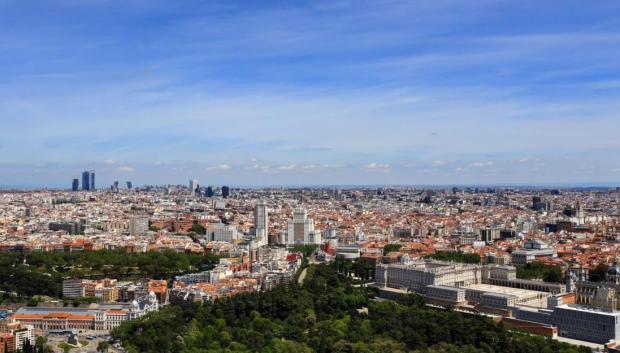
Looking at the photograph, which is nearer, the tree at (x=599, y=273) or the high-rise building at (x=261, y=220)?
the tree at (x=599, y=273)

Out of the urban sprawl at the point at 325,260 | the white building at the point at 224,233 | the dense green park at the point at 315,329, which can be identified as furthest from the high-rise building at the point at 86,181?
the dense green park at the point at 315,329

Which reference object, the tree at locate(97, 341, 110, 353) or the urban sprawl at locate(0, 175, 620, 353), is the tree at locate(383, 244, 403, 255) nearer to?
the urban sprawl at locate(0, 175, 620, 353)

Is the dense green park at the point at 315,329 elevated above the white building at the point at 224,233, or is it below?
below

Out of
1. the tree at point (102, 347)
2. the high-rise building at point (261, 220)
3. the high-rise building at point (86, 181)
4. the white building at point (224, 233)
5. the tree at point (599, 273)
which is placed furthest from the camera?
the high-rise building at point (86, 181)

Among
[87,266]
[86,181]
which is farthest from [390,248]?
[86,181]

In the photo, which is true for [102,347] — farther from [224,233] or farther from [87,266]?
→ [224,233]

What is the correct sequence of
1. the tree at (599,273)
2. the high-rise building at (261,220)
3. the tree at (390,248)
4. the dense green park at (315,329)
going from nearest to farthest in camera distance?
the dense green park at (315,329), the tree at (599,273), the tree at (390,248), the high-rise building at (261,220)

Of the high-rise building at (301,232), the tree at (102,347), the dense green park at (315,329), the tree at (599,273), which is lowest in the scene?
the tree at (102,347)

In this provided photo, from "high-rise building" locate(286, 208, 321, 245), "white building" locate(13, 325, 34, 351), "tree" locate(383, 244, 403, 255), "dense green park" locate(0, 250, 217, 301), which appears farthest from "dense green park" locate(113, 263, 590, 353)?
"high-rise building" locate(286, 208, 321, 245)

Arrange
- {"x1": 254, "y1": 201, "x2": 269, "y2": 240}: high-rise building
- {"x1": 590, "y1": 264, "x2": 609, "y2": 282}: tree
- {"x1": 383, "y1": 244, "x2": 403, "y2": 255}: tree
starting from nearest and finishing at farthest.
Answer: {"x1": 590, "y1": 264, "x2": 609, "y2": 282}: tree → {"x1": 383, "y1": 244, "x2": 403, "y2": 255}: tree → {"x1": 254, "y1": 201, "x2": 269, "y2": 240}: high-rise building

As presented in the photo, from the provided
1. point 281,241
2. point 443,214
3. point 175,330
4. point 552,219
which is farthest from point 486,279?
point 443,214

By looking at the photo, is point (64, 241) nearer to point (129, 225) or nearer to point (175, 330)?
point (129, 225)

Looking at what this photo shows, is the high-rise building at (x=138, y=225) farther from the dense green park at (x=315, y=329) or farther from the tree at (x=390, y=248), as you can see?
the dense green park at (x=315, y=329)
